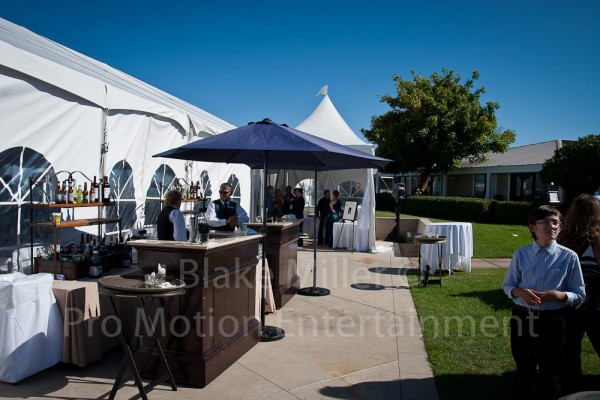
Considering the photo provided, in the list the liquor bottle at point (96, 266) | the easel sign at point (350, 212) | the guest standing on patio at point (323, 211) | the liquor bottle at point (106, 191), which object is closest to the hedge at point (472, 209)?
the easel sign at point (350, 212)

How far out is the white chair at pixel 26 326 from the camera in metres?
3.81

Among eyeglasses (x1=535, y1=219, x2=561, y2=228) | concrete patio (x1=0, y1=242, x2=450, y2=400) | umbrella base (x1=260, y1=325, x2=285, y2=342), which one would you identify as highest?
eyeglasses (x1=535, y1=219, x2=561, y2=228)

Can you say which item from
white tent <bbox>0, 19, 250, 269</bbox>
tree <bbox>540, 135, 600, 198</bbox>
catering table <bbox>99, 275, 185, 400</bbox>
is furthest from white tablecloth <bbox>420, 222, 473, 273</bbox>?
tree <bbox>540, 135, 600, 198</bbox>

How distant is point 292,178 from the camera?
17.9m

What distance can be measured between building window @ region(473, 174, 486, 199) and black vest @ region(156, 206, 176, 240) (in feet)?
106

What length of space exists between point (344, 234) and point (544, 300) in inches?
409

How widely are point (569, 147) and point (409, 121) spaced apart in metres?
10.1

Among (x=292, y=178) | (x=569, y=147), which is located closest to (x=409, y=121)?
(x=569, y=147)

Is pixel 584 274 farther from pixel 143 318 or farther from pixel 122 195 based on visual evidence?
pixel 122 195

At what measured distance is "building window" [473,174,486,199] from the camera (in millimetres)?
33812

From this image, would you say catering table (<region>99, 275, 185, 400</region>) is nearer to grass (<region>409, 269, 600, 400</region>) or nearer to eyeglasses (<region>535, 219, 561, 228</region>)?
grass (<region>409, 269, 600, 400</region>)

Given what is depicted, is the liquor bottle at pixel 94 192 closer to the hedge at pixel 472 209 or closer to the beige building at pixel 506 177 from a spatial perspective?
the hedge at pixel 472 209

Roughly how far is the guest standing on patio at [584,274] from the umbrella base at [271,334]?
2.97 metres

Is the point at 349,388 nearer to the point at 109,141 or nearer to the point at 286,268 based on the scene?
the point at 286,268
